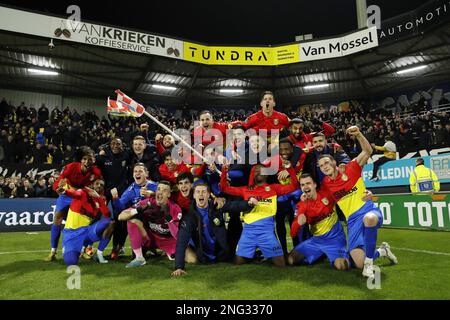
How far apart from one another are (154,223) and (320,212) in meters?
3.08

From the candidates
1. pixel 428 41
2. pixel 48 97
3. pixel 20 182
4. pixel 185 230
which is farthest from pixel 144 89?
pixel 185 230

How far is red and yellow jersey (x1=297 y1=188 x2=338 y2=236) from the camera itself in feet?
17.2

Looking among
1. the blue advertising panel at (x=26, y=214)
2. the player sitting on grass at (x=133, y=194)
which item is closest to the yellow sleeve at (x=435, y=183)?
the player sitting on grass at (x=133, y=194)

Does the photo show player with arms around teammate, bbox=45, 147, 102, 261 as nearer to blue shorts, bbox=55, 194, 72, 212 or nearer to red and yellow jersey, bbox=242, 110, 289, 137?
blue shorts, bbox=55, 194, 72, 212

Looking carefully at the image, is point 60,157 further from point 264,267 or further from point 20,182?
point 264,267

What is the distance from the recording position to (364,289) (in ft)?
13.5

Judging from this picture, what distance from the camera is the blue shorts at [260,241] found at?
18.4 ft

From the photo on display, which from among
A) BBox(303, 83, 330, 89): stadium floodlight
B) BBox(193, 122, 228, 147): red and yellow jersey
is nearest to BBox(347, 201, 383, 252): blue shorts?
BBox(193, 122, 228, 147): red and yellow jersey

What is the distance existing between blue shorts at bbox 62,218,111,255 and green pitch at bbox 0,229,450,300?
0.39m

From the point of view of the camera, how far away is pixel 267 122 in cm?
703

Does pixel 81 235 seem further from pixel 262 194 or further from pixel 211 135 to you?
pixel 262 194

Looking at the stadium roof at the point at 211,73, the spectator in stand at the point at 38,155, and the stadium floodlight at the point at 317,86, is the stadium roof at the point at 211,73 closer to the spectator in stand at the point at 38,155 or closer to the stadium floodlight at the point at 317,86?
the stadium floodlight at the point at 317,86

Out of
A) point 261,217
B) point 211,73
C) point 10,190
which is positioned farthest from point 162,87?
point 261,217
